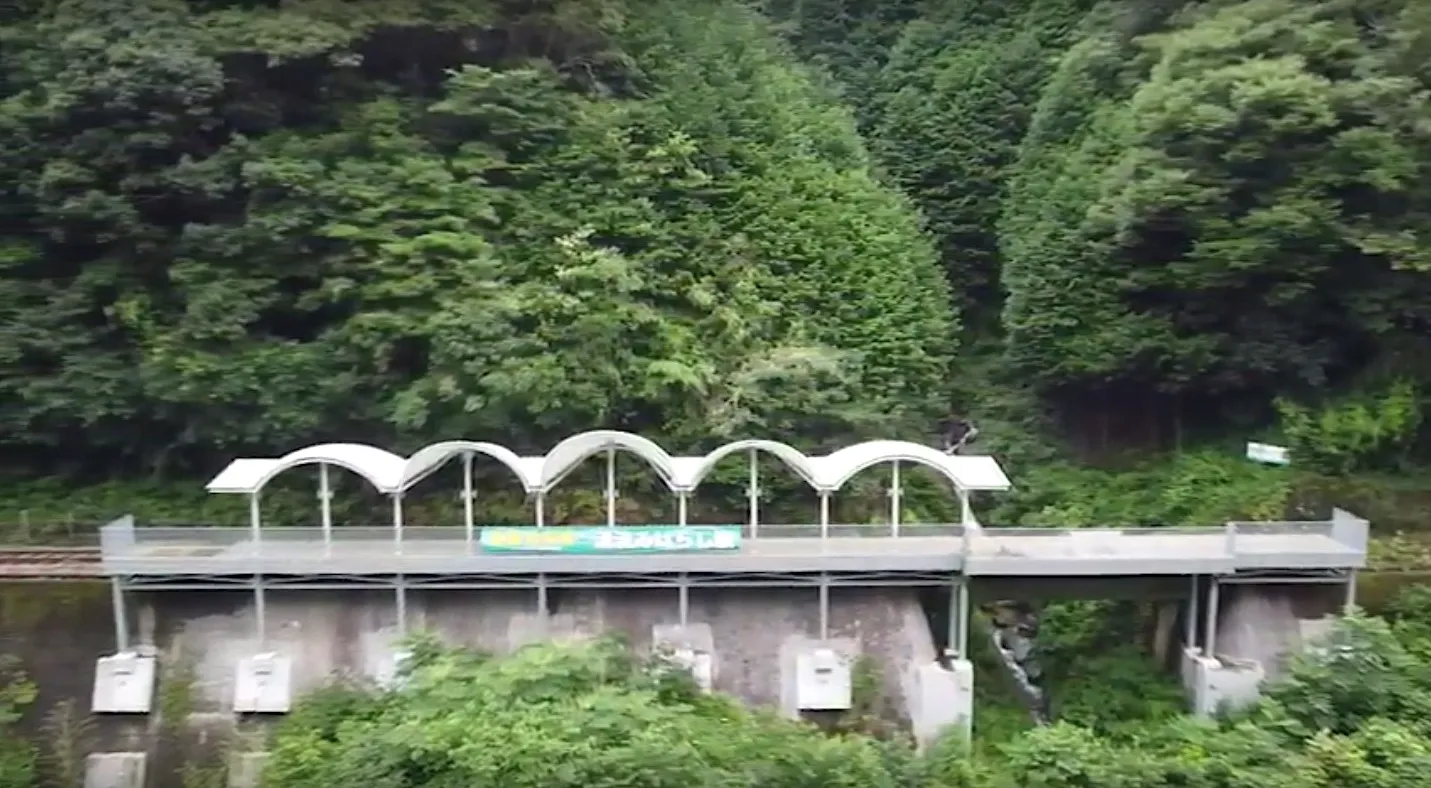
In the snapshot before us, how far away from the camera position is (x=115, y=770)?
59.0ft

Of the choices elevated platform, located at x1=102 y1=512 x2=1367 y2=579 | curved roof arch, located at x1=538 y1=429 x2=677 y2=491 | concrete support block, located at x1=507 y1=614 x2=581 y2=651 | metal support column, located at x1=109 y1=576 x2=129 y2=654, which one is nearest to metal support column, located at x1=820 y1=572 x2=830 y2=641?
elevated platform, located at x1=102 y1=512 x2=1367 y2=579

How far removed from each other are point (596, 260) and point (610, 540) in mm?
6255

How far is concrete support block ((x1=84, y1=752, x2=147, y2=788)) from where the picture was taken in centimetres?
1795

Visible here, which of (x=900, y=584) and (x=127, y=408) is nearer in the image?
(x=900, y=584)

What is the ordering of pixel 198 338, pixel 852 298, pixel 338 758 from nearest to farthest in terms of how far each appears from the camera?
pixel 338 758 < pixel 198 338 < pixel 852 298

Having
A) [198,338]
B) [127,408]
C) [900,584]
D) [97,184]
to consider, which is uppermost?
[97,184]

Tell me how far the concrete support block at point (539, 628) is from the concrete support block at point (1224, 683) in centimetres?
1026

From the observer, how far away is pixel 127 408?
73.5 ft

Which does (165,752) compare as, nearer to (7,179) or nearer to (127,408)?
(127,408)

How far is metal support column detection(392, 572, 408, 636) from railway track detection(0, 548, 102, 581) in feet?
16.6

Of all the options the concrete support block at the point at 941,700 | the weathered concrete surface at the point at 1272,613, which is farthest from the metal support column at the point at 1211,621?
the concrete support block at the point at 941,700

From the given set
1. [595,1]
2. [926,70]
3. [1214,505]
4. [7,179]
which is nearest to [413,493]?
[7,179]

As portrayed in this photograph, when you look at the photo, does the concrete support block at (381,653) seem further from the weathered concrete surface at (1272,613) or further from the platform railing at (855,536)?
the weathered concrete surface at (1272,613)

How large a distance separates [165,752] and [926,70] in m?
28.6
